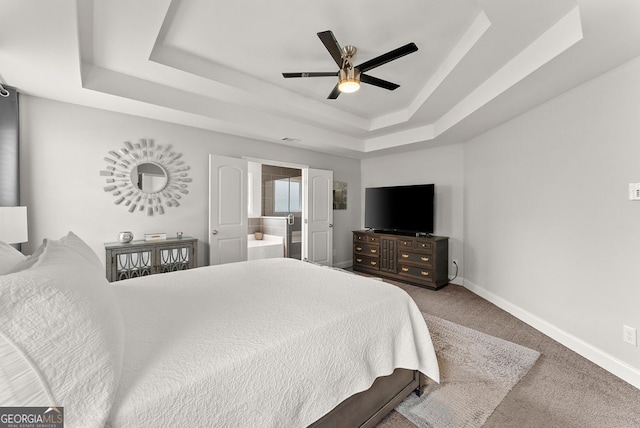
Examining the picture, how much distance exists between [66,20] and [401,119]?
367 cm

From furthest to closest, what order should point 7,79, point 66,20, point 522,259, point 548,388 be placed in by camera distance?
point 522,259 < point 7,79 < point 548,388 < point 66,20

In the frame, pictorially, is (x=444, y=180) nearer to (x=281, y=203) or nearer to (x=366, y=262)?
(x=366, y=262)

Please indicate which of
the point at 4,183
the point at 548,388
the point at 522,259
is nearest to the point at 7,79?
the point at 4,183

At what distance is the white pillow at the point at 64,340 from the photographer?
0.70 meters

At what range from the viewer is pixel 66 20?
5.55ft

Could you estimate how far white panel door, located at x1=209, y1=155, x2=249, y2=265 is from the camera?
3.79m

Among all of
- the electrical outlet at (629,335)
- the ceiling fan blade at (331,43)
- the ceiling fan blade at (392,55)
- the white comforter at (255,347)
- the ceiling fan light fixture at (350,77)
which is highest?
the ceiling fan blade at (331,43)

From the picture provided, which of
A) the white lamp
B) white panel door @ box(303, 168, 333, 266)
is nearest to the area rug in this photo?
white panel door @ box(303, 168, 333, 266)

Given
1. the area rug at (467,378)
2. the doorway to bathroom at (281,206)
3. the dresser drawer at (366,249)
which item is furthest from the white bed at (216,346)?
the doorway to bathroom at (281,206)

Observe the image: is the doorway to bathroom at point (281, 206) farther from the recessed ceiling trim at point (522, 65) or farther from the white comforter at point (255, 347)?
the white comforter at point (255, 347)

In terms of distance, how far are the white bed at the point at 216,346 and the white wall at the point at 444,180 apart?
332 centimetres

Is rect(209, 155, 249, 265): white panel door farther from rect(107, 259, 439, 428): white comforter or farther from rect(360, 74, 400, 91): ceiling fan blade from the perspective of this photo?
rect(360, 74, 400, 91): ceiling fan blade

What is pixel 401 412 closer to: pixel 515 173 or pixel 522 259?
pixel 522 259

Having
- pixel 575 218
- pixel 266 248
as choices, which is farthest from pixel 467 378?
pixel 266 248
